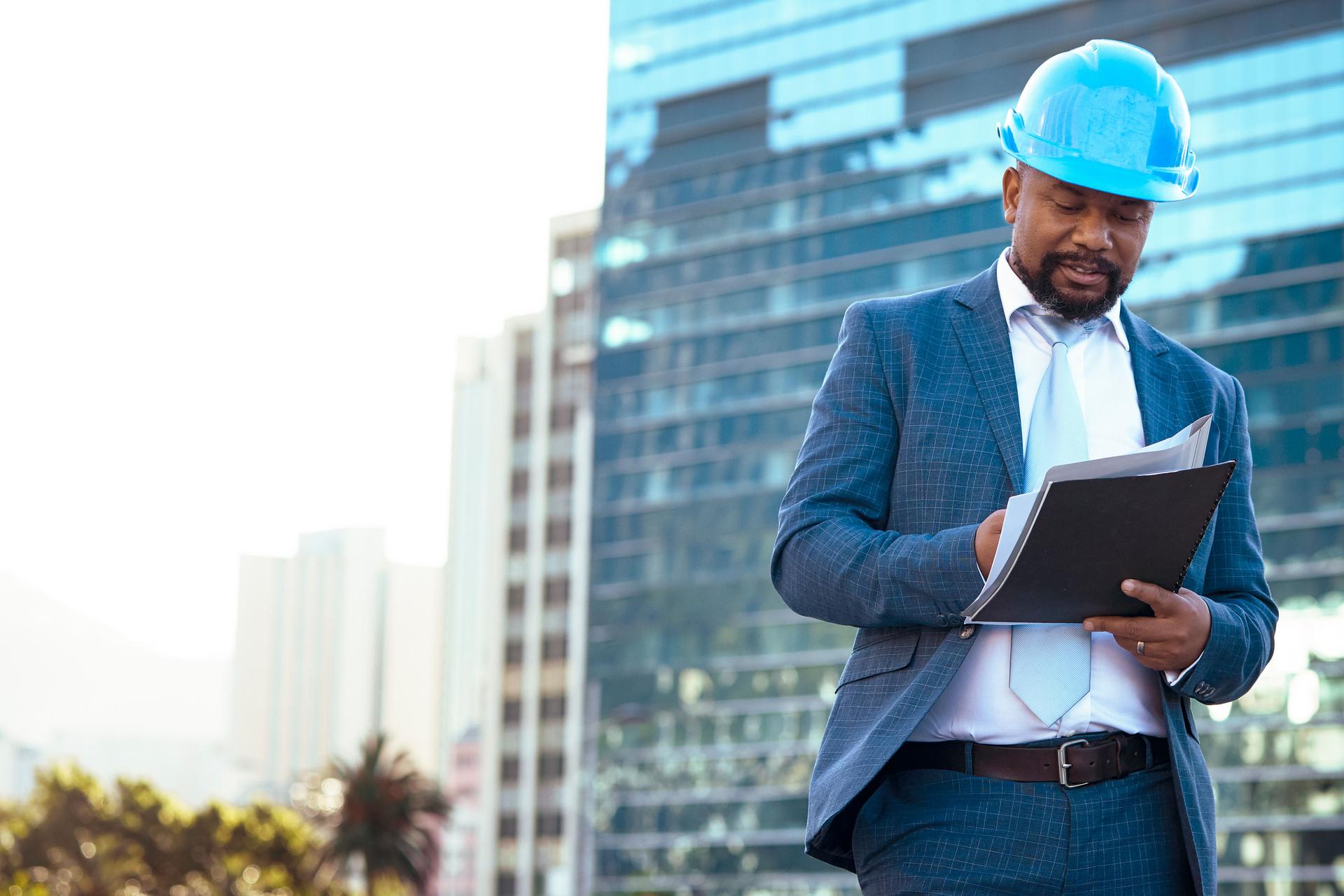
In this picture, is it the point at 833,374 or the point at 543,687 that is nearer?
the point at 833,374

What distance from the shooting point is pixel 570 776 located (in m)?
80.8

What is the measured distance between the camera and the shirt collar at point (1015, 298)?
2.55 meters

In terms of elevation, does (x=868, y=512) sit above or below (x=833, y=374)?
below

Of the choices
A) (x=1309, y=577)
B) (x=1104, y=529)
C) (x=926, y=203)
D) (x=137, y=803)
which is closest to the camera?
(x=1104, y=529)

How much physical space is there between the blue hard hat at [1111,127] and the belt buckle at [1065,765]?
30.3 inches

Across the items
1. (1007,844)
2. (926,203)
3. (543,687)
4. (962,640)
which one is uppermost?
(926,203)

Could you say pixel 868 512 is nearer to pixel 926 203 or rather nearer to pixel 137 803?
pixel 137 803

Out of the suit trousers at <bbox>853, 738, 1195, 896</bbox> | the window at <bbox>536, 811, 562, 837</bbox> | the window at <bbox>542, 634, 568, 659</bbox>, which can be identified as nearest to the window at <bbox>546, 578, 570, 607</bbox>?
the window at <bbox>542, 634, 568, 659</bbox>

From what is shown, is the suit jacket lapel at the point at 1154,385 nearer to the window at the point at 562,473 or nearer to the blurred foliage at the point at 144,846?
the blurred foliage at the point at 144,846

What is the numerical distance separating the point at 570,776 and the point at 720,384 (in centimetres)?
2035

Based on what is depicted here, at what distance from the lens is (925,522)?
2391 millimetres

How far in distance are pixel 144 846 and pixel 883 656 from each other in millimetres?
63466

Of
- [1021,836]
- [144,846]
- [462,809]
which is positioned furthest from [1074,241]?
[462,809]

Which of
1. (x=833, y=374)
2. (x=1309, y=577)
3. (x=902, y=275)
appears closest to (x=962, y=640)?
(x=833, y=374)
